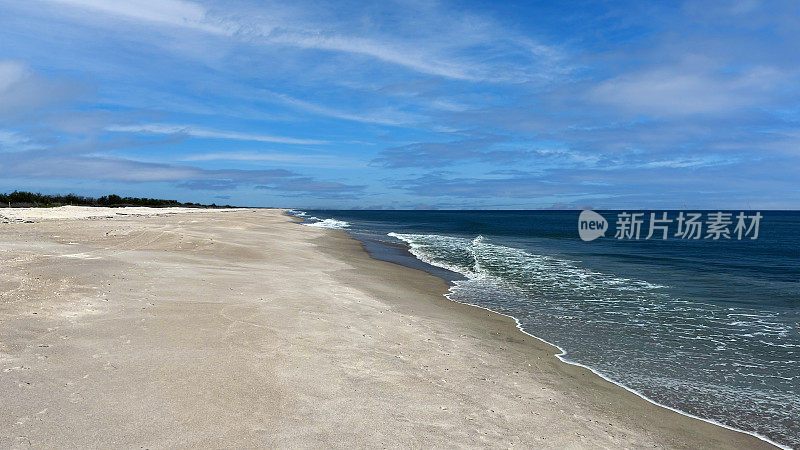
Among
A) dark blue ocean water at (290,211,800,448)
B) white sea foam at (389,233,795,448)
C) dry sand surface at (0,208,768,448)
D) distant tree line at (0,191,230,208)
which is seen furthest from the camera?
distant tree line at (0,191,230,208)

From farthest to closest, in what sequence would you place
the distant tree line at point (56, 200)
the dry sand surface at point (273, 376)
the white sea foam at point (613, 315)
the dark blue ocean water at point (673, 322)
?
the distant tree line at point (56, 200), the white sea foam at point (613, 315), the dark blue ocean water at point (673, 322), the dry sand surface at point (273, 376)

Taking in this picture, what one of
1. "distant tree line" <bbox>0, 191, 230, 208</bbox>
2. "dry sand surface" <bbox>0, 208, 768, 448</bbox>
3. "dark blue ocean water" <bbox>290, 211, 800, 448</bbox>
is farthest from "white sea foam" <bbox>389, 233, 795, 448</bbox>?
"distant tree line" <bbox>0, 191, 230, 208</bbox>

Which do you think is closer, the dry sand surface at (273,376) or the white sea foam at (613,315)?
the dry sand surface at (273,376)

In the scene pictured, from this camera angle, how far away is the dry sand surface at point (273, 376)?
16.3 feet

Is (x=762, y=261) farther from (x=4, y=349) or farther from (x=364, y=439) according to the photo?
(x=4, y=349)

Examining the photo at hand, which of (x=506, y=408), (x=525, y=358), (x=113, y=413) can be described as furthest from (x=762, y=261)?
(x=113, y=413)

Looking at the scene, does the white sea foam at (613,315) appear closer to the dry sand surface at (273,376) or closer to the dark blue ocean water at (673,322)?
the dark blue ocean water at (673,322)

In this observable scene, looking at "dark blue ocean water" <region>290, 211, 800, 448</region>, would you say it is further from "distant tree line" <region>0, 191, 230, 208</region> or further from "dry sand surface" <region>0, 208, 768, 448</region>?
"distant tree line" <region>0, 191, 230, 208</region>

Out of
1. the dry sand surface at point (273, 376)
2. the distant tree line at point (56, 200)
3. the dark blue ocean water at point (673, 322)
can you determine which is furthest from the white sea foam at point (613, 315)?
the distant tree line at point (56, 200)

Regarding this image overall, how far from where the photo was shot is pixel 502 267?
79.4 ft

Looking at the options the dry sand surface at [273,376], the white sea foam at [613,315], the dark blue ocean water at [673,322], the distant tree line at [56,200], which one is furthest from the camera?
the distant tree line at [56,200]

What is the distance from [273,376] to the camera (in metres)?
6.42

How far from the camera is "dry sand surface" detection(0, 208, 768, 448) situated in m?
4.96

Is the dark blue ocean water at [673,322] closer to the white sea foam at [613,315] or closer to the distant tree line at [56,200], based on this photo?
the white sea foam at [613,315]
